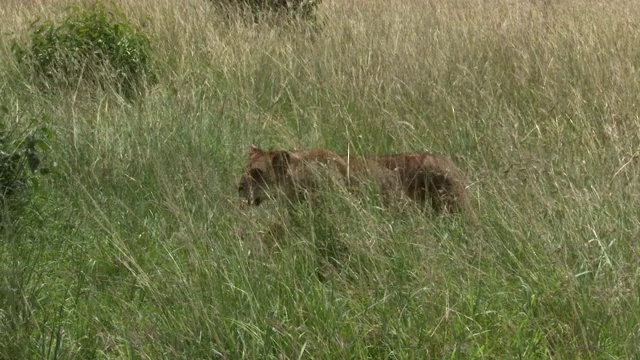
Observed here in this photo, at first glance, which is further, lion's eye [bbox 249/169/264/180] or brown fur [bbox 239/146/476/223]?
lion's eye [bbox 249/169/264/180]

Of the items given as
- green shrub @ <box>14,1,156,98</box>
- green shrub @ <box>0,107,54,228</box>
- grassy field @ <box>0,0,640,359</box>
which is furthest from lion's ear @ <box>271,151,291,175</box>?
green shrub @ <box>14,1,156,98</box>

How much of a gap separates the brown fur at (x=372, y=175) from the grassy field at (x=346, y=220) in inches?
3.8

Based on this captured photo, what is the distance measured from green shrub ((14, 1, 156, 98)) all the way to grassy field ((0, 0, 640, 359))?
23 cm

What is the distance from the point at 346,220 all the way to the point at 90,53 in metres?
4.00

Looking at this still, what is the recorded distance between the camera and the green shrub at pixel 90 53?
24.2ft

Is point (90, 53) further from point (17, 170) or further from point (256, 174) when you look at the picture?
Result: point (256, 174)

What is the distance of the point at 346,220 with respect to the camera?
416cm

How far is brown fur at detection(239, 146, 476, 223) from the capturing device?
4602mm

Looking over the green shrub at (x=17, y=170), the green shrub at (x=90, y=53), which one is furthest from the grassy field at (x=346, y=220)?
the green shrub at (x=90, y=53)

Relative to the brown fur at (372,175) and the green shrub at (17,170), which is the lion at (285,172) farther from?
the green shrub at (17,170)

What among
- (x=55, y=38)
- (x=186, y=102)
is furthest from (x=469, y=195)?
(x=55, y=38)

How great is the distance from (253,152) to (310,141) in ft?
3.70

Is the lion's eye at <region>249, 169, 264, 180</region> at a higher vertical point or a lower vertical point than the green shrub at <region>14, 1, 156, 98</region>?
higher

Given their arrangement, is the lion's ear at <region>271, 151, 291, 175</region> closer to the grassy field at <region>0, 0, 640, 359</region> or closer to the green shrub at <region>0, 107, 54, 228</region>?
the grassy field at <region>0, 0, 640, 359</region>
